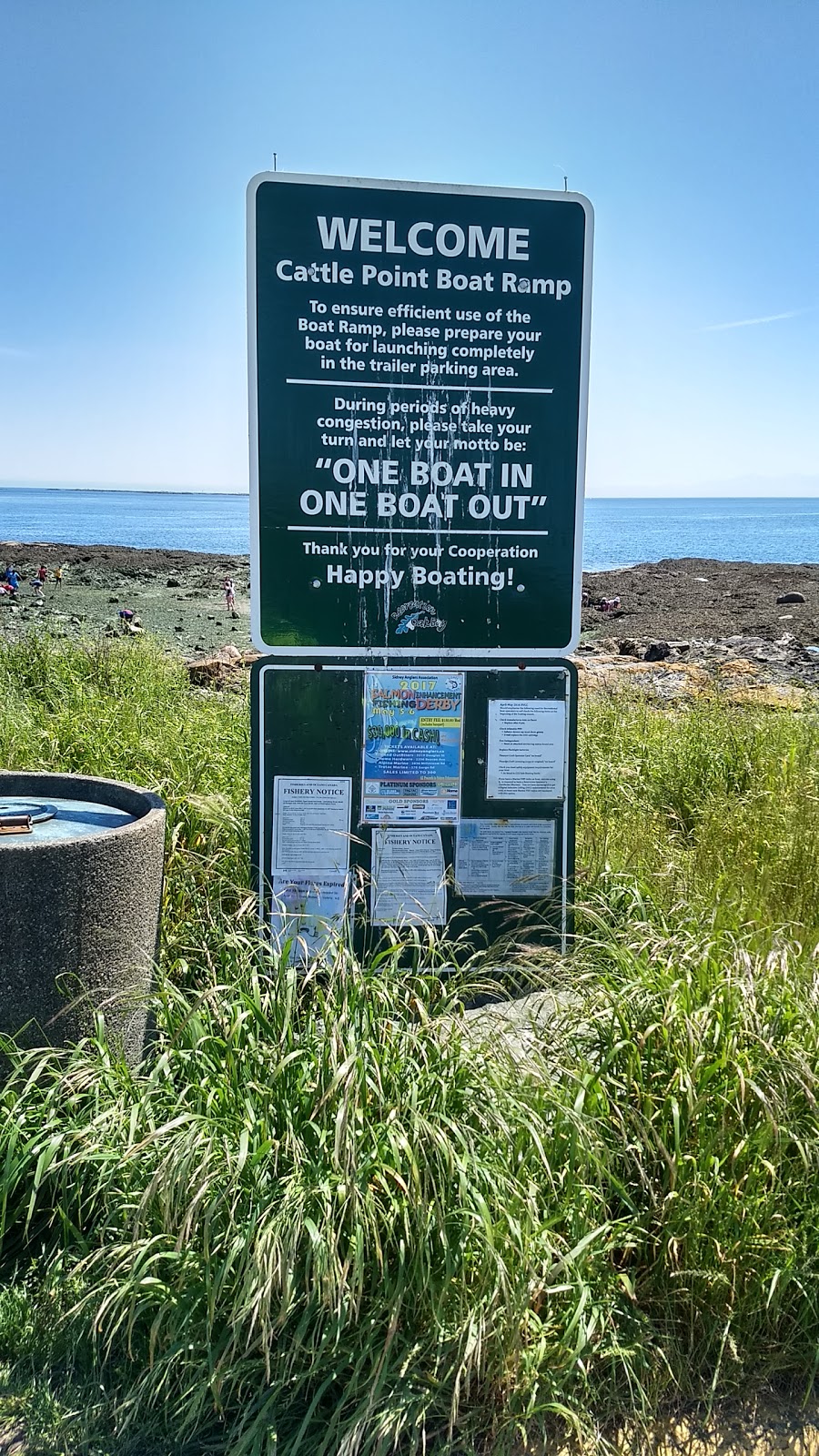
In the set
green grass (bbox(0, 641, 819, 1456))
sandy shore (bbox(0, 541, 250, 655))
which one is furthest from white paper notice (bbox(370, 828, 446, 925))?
sandy shore (bbox(0, 541, 250, 655))

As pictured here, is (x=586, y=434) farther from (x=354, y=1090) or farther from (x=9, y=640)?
(x=9, y=640)

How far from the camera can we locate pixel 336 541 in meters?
4.20

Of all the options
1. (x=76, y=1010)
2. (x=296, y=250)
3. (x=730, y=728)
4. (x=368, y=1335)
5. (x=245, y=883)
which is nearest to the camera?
(x=368, y=1335)

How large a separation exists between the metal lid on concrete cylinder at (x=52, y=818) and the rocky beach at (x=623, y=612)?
6.54m

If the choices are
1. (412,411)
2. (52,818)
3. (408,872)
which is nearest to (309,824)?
(408,872)

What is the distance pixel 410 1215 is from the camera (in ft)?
7.77

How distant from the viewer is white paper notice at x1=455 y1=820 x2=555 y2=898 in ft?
14.4

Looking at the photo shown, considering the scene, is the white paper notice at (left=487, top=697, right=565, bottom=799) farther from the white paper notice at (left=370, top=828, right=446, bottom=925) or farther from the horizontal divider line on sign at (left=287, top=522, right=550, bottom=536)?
the horizontal divider line on sign at (left=287, top=522, right=550, bottom=536)

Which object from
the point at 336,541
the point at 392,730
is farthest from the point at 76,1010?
the point at 336,541

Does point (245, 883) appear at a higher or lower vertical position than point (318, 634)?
lower

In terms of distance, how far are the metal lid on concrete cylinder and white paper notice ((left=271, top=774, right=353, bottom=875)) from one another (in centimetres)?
70

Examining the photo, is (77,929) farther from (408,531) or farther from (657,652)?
(657,652)

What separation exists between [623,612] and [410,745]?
2573 centimetres

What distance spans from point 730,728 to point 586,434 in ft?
9.96
